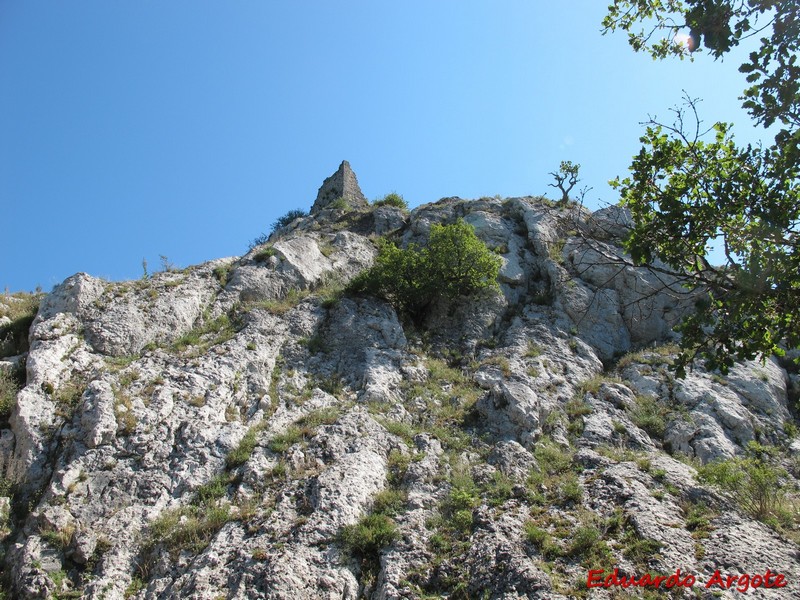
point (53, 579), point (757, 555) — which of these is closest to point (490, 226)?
point (757, 555)

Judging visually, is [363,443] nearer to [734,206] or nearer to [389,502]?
[389,502]

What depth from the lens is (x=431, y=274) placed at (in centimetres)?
1897

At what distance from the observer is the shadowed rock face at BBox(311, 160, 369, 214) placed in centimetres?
3012

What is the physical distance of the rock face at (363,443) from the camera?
31.0 ft

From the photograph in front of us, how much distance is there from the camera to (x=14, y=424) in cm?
1153

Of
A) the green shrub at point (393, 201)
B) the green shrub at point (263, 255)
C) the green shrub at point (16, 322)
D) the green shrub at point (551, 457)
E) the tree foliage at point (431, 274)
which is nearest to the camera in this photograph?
the green shrub at point (551, 457)

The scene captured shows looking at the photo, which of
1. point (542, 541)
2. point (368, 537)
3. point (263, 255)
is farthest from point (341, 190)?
point (542, 541)

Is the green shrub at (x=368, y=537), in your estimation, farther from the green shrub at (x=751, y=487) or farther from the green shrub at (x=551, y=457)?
the green shrub at (x=751, y=487)

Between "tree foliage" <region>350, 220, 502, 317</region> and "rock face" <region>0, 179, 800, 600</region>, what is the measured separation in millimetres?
588

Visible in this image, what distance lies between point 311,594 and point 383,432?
4.40 m

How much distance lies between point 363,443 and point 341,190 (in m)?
20.0

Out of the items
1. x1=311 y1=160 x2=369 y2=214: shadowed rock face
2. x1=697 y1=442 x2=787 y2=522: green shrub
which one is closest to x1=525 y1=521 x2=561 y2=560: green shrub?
x1=697 y1=442 x2=787 y2=522: green shrub

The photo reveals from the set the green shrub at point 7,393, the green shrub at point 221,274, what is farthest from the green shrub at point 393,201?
the green shrub at point 7,393

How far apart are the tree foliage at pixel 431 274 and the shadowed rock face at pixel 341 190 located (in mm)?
10623
